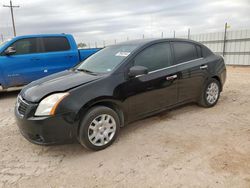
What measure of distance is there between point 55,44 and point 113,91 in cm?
444

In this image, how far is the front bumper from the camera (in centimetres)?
261

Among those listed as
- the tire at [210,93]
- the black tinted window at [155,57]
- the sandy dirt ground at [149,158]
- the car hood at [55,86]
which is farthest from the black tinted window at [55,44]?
the tire at [210,93]

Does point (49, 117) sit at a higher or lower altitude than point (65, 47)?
lower

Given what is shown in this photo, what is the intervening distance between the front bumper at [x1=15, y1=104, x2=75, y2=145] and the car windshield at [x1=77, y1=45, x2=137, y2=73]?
1.08 meters

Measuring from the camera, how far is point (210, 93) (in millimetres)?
4492

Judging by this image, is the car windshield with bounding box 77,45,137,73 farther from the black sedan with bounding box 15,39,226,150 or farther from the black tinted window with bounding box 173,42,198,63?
the black tinted window with bounding box 173,42,198,63

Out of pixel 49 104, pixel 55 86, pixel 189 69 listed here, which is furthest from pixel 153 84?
pixel 49 104

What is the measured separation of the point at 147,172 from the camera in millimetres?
2449

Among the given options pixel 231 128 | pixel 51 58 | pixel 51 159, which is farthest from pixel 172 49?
pixel 51 58

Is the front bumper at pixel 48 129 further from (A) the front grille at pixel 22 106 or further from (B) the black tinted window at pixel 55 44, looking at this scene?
(B) the black tinted window at pixel 55 44

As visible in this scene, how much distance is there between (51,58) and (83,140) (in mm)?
4389

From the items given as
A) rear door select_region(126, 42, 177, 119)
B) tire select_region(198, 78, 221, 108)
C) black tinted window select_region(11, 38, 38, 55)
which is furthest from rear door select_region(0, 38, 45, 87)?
tire select_region(198, 78, 221, 108)

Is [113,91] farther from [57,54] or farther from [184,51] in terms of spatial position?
[57,54]

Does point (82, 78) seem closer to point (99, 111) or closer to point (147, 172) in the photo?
point (99, 111)
